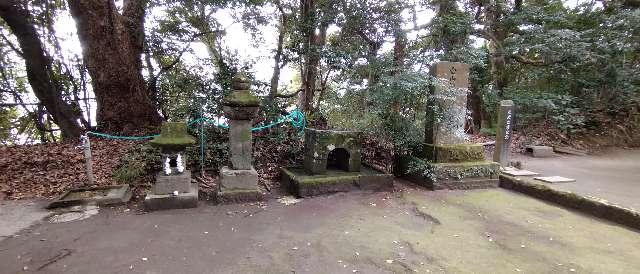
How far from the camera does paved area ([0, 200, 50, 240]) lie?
13.0 feet

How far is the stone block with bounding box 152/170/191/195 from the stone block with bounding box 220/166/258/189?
511 millimetres

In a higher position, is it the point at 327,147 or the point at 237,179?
the point at 327,147

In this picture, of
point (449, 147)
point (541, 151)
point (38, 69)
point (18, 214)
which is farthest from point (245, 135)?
point (541, 151)

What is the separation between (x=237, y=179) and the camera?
5160mm

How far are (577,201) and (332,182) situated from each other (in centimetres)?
370

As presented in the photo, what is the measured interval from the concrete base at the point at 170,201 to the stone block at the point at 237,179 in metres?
0.47

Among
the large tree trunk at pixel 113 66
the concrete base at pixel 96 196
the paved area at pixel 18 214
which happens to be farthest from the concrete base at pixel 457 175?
the large tree trunk at pixel 113 66

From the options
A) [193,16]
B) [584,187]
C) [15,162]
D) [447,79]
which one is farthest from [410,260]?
[193,16]

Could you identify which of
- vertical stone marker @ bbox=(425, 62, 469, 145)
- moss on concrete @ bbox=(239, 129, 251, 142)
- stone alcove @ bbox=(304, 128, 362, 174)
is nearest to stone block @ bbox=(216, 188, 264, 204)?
moss on concrete @ bbox=(239, 129, 251, 142)

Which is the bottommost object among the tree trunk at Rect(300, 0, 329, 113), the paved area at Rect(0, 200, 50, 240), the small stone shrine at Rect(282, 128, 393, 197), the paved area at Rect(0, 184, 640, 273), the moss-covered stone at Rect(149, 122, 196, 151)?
the paved area at Rect(0, 184, 640, 273)

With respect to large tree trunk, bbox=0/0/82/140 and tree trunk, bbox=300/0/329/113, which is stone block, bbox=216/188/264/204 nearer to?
tree trunk, bbox=300/0/329/113

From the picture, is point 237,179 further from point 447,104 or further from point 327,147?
point 447,104

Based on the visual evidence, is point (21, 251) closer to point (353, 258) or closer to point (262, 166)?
point (353, 258)

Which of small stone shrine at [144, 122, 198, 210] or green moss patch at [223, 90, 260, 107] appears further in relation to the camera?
green moss patch at [223, 90, 260, 107]
